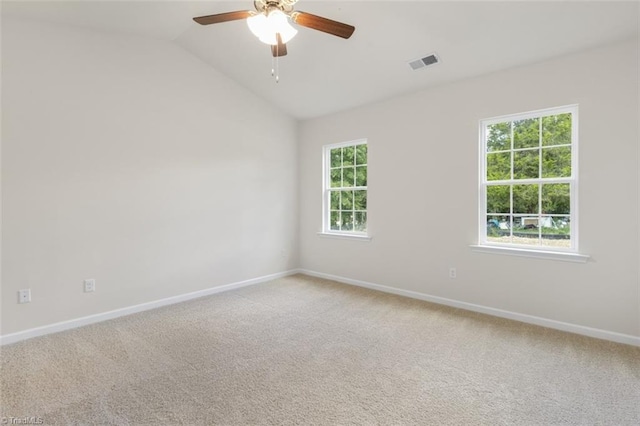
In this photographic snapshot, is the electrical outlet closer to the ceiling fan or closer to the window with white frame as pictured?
the ceiling fan

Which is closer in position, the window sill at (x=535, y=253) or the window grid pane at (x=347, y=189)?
the window sill at (x=535, y=253)

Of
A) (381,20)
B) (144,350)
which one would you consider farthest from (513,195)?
(144,350)

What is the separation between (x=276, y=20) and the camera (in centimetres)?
198

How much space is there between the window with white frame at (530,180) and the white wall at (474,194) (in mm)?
108

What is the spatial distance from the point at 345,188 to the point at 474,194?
6.28ft

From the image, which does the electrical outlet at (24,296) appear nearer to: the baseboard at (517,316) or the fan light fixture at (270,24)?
the fan light fixture at (270,24)

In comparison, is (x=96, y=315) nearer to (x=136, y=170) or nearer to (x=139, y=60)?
(x=136, y=170)

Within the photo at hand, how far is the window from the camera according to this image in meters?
4.81

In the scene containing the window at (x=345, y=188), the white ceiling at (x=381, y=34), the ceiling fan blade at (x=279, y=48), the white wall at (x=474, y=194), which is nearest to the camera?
the ceiling fan blade at (x=279, y=48)

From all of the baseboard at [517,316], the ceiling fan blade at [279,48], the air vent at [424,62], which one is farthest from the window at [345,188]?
the ceiling fan blade at [279,48]

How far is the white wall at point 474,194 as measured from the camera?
283cm

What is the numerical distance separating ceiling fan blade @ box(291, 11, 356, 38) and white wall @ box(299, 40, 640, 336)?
2.08 m

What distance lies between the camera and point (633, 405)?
2002 mm

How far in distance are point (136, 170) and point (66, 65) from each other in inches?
44.9
